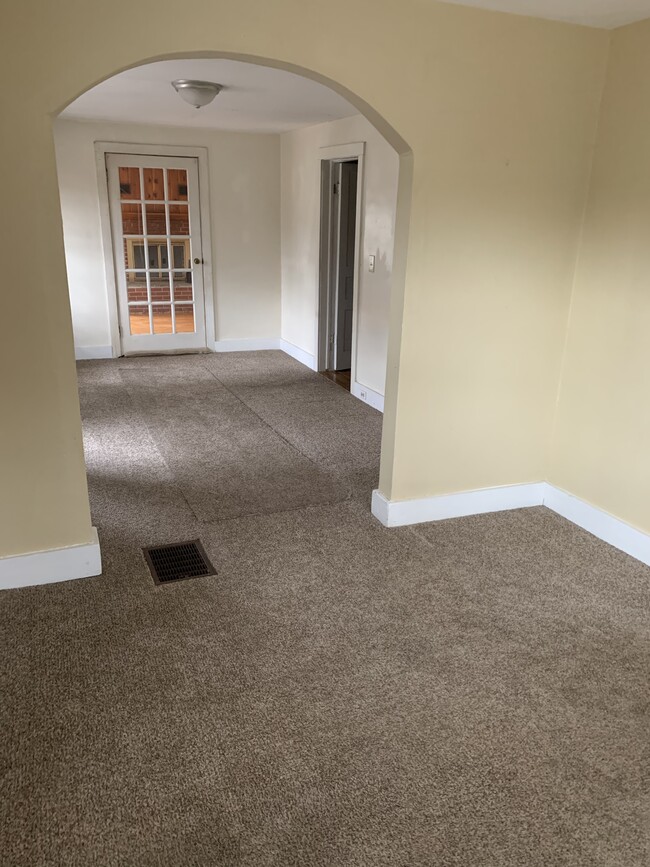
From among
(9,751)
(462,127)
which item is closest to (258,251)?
(462,127)

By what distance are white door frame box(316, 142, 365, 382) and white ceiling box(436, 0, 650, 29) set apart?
2.46 metres

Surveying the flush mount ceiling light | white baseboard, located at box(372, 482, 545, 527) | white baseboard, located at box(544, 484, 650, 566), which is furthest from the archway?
the flush mount ceiling light

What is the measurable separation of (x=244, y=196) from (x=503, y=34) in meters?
4.45

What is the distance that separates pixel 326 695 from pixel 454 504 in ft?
4.92

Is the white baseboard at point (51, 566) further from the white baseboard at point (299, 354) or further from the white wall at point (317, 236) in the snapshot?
the white baseboard at point (299, 354)

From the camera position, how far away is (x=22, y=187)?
2.26 meters

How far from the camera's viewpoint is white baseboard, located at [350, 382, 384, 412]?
527cm

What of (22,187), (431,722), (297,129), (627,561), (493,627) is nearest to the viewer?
(431,722)

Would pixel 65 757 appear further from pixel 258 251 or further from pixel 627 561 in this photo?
pixel 258 251

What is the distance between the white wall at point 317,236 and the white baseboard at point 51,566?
2.97 m

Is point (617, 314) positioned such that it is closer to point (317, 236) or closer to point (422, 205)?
point (422, 205)

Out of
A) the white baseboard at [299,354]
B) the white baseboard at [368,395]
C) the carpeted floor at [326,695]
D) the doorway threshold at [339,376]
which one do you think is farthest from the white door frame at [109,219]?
the carpeted floor at [326,695]

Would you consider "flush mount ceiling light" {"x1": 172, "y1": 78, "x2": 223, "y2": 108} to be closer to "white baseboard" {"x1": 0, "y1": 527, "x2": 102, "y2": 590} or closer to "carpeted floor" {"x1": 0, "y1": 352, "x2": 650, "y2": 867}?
"carpeted floor" {"x1": 0, "y1": 352, "x2": 650, "y2": 867}

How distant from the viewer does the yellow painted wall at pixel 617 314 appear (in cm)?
282
